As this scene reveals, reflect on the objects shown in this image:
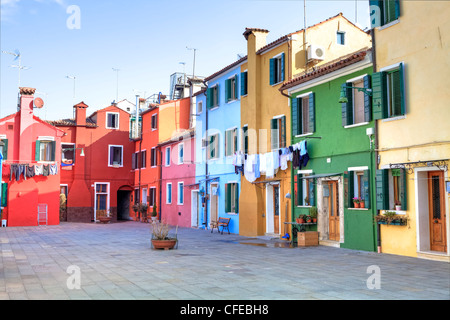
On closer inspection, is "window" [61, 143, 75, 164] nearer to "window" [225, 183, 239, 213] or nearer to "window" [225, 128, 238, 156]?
"window" [225, 128, 238, 156]

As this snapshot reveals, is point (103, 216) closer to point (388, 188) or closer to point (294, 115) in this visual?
point (294, 115)

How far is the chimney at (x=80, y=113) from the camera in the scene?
3422 centimetres

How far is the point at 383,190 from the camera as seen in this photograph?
13.1 m

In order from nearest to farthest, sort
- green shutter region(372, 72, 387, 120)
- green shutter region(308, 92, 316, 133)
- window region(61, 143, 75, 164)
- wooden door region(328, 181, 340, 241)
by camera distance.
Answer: green shutter region(372, 72, 387, 120) < wooden door region(328, 181, 340, 241) < green shutter region(308, 92, 316, 133) < window region(61, 143, 75, 164)

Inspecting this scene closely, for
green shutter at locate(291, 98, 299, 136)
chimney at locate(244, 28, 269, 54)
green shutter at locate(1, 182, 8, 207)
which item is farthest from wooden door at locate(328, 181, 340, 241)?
green shutter at locate(1, 182, 8, 207)

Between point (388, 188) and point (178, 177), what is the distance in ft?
57.8

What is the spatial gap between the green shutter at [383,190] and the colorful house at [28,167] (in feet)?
71.8

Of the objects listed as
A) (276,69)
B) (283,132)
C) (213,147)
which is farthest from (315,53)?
(213,147)

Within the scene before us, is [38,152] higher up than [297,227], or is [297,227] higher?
[38,152]

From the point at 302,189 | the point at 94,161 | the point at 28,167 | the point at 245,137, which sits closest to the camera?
the point at 302,189

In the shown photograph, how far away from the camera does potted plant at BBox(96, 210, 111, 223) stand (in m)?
31.8
